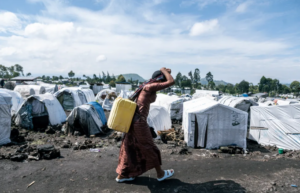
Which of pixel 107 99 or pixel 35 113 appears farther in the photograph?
pixel 107 99

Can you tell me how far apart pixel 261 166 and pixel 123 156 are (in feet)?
12.5

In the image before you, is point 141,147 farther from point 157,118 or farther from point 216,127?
point 157,118

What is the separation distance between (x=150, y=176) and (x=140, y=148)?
0.86m

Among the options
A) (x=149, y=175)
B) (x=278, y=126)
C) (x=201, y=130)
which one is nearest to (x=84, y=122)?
(x=201, y=130)

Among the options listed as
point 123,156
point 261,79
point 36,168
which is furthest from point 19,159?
point 261,79

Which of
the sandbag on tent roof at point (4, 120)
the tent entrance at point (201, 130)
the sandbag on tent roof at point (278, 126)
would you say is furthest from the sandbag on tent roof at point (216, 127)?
the sandbag on tent roof at point (4, 120)

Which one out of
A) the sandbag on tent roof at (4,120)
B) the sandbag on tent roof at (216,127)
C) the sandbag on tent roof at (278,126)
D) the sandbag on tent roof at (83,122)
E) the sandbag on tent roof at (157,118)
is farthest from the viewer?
the sandbag on tent roof at (157,118)

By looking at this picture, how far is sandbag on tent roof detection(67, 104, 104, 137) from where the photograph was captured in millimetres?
8867

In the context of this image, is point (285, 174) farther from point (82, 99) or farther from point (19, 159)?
point (82, 99)

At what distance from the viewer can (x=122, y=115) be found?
3578mm

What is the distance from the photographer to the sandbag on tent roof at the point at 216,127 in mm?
7492

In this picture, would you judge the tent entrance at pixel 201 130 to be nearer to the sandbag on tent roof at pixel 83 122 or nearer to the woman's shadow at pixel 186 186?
the woman's shadow at pixel 186 186

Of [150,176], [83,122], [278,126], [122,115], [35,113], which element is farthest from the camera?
[35,113]

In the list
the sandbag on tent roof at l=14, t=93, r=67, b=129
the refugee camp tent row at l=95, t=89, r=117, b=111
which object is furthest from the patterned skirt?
the refugee camp tent row at l=95, t=89, r=117, b=111
